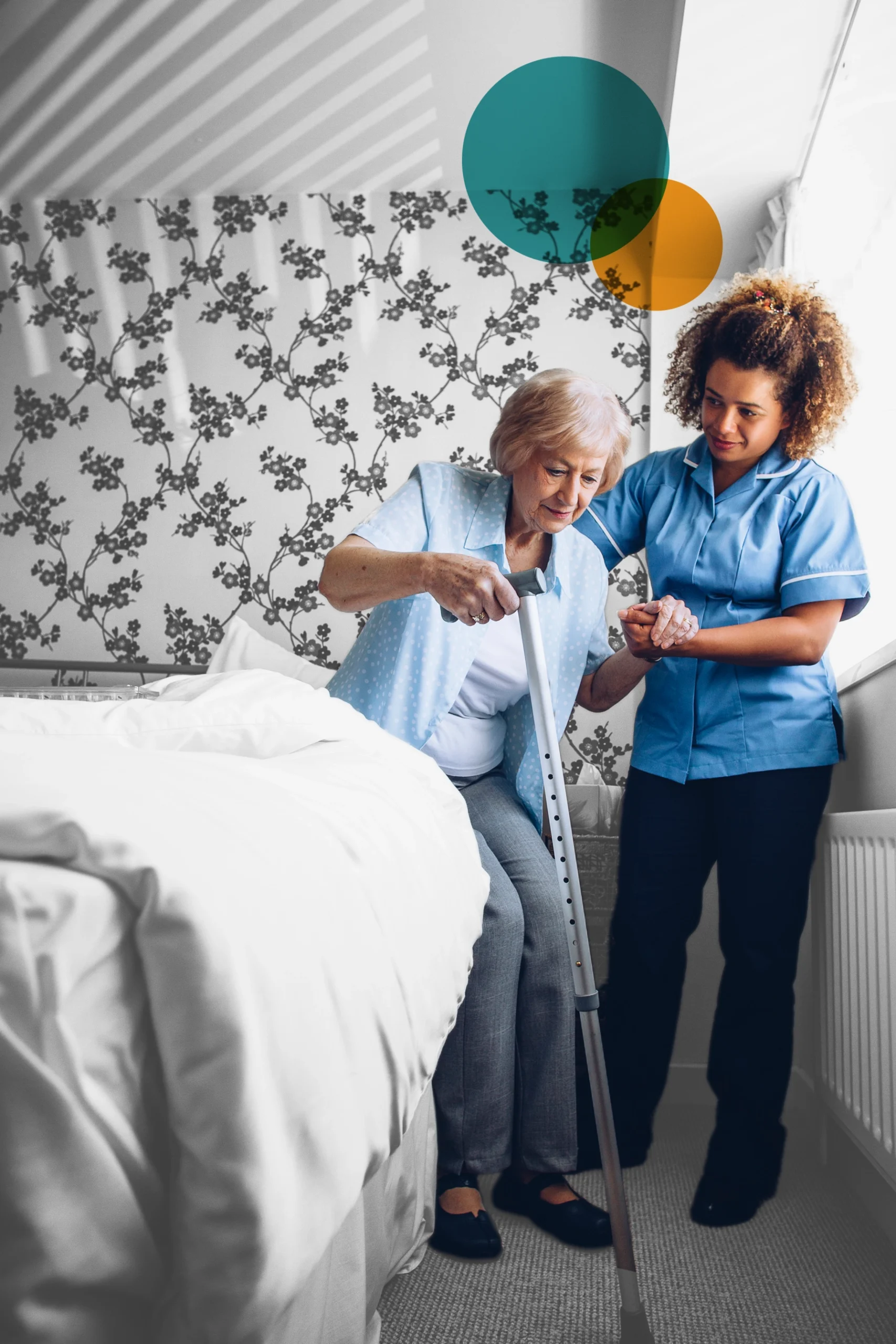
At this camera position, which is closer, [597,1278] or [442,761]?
[597,1278]

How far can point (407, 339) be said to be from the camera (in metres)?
2.87

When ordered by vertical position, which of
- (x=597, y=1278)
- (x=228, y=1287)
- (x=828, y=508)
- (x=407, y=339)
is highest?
(x=407, y=339)

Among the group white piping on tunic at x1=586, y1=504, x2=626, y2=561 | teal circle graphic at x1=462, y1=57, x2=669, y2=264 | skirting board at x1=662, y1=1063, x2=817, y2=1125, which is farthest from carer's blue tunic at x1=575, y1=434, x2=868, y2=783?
teal circle graphic at x1=462, y1=57, x2=669, y2=264

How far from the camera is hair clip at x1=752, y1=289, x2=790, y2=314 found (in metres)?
1.71

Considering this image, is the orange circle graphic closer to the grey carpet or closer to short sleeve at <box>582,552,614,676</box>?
short sleeve at <box>582,552,614,676</box>

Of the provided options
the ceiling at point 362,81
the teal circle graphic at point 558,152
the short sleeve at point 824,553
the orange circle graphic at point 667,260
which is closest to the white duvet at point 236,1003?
the short sleeve at point 824,553

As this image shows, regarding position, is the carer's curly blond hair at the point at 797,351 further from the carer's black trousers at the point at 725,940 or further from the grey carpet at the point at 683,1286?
the grey carpet at the point at 683,1286

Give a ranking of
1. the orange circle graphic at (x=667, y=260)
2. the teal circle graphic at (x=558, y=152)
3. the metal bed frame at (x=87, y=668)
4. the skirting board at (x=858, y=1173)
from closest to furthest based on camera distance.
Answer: the skirting board at (x=858, y=1173), the teal circle graphic at (x=558, y=152), the orange circle graphic at (x=667, y=260), the metal bed frame at (x=87, y=668)

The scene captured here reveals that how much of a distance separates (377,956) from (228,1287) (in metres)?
0.25

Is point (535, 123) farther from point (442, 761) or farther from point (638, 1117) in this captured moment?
point (638, 1117)

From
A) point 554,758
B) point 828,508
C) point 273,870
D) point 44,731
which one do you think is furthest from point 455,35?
point 273,870

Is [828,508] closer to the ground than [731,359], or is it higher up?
closer to the ground

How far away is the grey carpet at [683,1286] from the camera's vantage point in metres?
1.20

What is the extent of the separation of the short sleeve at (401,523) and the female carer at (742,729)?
40 cm
